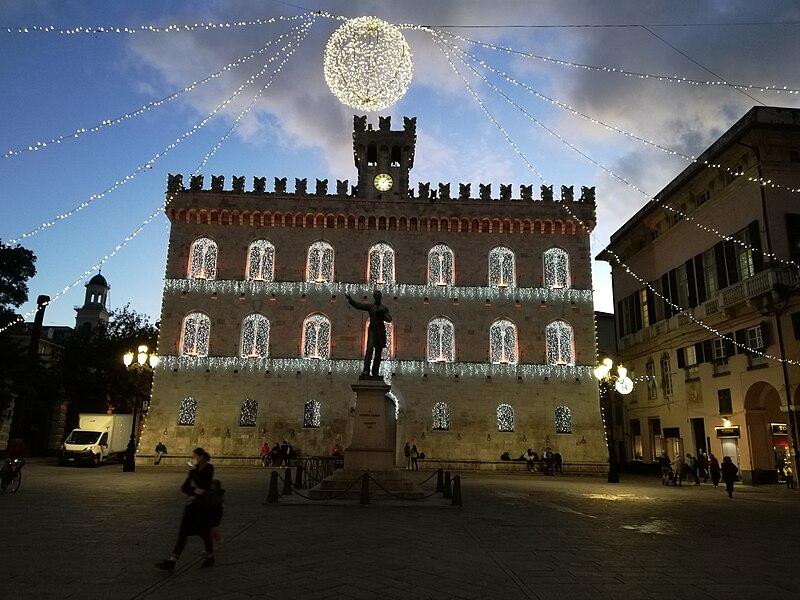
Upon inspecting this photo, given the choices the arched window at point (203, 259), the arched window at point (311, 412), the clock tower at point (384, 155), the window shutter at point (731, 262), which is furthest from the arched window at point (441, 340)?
the window shutter at point (731, 262)

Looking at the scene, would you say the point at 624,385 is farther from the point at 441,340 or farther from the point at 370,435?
the point at 370,435

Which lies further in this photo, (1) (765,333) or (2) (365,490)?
(1) (765,333)

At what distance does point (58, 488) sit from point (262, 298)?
17713 mm

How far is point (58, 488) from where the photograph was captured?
17.5 m

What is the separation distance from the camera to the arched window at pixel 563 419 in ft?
109

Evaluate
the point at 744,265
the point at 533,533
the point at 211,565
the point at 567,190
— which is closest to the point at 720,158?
the point at 744,265

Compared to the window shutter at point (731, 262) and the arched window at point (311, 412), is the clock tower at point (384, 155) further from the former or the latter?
the window shutter at point (731, 262)

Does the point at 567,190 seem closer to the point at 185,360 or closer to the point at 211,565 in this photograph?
the point at 185,360

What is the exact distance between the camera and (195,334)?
111 feet

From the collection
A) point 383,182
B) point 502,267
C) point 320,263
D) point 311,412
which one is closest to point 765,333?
point 502,267

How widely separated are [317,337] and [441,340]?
290 inches

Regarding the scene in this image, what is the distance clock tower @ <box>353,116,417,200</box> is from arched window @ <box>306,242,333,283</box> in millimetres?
4525

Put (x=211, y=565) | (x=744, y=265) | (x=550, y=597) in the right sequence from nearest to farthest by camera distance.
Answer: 1. (x=550, y=597)
2. (x=211, y=565)
3. (x=744, y=265)

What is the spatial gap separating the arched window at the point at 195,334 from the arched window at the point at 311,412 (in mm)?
6733
